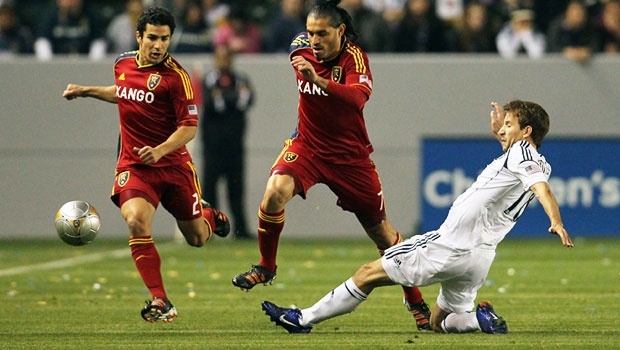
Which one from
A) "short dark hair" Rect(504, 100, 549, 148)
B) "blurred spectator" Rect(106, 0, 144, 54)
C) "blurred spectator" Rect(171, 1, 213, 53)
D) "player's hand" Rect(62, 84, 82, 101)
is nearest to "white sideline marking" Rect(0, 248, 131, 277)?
"blurred spectator" Rect(171, 1, 213, 53)

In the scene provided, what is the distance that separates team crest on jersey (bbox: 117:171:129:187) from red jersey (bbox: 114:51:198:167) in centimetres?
9

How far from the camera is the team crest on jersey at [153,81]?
33.6ft

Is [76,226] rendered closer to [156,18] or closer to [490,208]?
[156,18]

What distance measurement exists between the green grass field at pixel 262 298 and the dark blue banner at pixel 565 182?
15.7 inches

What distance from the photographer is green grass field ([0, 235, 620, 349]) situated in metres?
9.00

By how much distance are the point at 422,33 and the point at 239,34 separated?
286 cm

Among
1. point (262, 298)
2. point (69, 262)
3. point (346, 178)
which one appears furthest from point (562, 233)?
point (69, 262)

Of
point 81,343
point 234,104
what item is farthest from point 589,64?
point 81,343

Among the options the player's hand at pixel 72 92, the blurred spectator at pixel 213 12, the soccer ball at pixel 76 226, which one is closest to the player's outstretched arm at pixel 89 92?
the player's hand at pixel 72 92

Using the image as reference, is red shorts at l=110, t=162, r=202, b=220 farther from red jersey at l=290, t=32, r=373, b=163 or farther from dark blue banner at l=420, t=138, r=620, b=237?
dark blue banner at l=420, t=138, r=620, b=237

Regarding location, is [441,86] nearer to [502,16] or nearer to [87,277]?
[502,16]

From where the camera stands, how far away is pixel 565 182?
1903cm

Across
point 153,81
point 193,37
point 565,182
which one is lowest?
point 565,182

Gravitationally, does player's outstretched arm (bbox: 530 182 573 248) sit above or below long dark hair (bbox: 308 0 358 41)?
below
